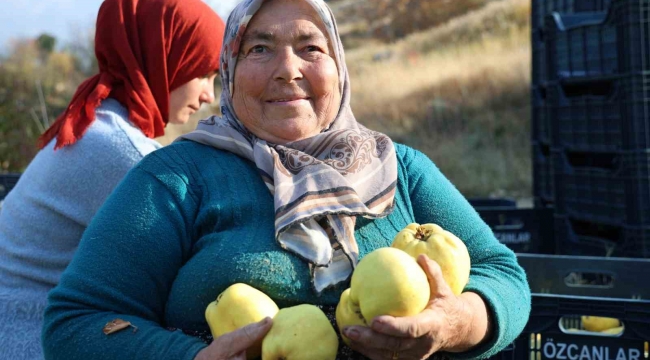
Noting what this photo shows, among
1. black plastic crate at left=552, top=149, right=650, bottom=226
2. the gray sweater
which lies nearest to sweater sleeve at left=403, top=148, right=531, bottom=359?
the gray sweater

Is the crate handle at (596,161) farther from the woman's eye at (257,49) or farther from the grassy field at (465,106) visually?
the grassy field at (465,106)

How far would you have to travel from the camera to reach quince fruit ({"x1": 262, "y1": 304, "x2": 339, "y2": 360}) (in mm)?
1654

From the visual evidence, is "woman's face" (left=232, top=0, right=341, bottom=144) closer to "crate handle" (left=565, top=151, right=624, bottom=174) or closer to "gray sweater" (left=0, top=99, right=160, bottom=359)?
"gray sweater" (left=0, top=99, right=160, bottom=359)

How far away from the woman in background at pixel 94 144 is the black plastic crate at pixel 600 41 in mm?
2128

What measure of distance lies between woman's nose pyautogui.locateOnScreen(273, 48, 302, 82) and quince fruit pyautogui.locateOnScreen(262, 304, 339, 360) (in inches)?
28.3

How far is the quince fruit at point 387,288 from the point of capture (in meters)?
1.60

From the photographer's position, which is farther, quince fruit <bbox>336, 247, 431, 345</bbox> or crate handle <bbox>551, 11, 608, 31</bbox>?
crate handle <bbox>551, 11, 608, 31</bbox>

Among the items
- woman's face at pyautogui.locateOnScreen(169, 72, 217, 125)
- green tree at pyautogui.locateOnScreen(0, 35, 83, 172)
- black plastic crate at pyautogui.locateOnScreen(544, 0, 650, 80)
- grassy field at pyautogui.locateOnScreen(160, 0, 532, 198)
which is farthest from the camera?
grassy field at pyautogui.locateOnScreen(160, 0, 532, 198)

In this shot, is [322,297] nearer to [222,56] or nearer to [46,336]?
[46,336]

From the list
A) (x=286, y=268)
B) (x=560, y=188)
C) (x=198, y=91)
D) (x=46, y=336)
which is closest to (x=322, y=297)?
(x=286, y=268)

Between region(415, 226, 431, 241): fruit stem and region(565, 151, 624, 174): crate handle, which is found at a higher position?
region(415, 226, 431, 241): fruit stem

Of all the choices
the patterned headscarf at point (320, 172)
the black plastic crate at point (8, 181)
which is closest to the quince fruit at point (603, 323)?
the patterned headscarf at point (320, 172)

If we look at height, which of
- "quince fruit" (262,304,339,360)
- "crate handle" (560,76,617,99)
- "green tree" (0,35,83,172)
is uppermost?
"quince fruit" (262,304,339,360)

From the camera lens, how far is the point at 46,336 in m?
1.93
